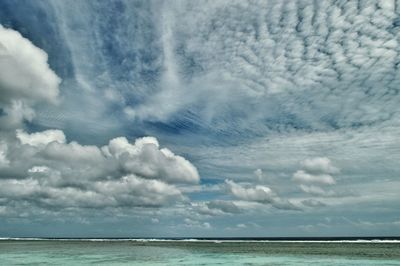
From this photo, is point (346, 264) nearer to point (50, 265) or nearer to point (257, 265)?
point (257, 265)

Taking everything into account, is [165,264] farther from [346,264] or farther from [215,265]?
[346,264]

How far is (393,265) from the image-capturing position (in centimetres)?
3675

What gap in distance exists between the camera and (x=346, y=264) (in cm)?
Result: 3700

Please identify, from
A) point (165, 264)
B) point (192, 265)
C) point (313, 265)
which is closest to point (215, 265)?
point (192, 265)

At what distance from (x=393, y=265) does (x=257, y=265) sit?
13600mm

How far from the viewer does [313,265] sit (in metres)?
36.7

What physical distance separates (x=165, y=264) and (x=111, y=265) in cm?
532

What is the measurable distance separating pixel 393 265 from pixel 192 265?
19.9 metres

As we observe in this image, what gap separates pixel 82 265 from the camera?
3644cm

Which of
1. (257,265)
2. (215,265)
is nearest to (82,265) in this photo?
(215,265)

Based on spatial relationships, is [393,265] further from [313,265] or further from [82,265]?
[82,265]

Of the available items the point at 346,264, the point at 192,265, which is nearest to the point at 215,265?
the point at 192,265

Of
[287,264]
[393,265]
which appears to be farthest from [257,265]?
[393,265]

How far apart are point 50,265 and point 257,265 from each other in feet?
65.9
